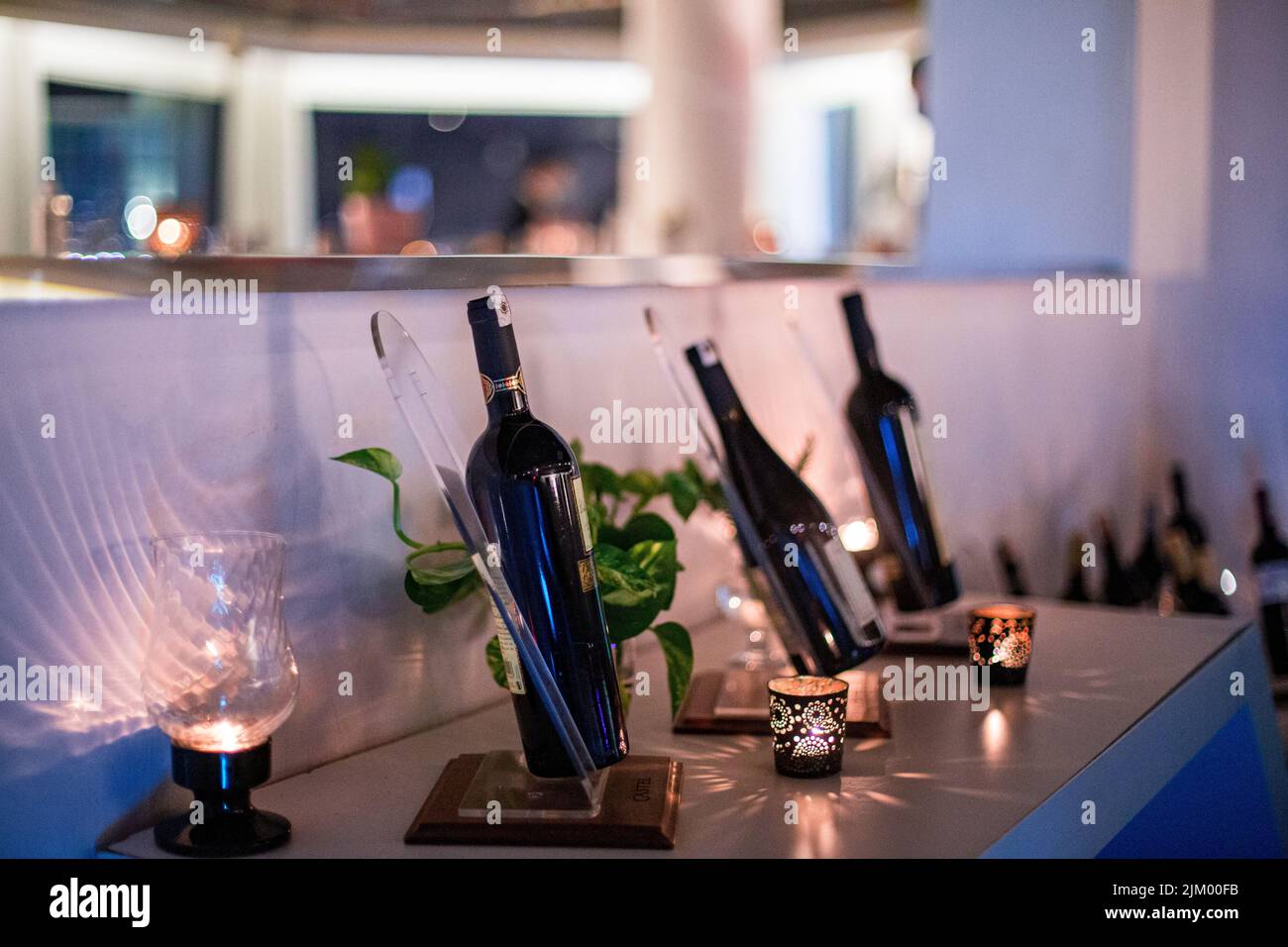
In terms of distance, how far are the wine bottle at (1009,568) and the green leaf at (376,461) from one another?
4.31 ft

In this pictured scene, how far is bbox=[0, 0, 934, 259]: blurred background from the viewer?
12.7 feet

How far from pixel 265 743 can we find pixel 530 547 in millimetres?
200

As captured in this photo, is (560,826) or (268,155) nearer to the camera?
(560,826)

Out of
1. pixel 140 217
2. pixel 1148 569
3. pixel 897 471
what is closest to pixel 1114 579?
pixel 1148 569

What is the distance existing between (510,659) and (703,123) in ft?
10.7

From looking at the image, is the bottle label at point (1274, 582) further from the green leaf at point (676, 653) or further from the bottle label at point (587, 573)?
the bottle label at point (587, 573)

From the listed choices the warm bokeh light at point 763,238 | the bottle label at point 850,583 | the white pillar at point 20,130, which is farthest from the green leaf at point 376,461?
the white pillar at point 20,130

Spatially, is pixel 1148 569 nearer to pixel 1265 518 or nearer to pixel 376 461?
pixel 1265 518

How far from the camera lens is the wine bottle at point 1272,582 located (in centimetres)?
214

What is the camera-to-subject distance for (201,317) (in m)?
0.86

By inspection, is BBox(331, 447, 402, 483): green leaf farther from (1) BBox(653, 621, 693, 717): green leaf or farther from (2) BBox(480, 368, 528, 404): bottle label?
(1) BBox(653, 621, 693, 717): green leaf

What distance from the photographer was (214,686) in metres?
0.76

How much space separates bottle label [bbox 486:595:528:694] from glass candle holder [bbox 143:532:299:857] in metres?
0.14
